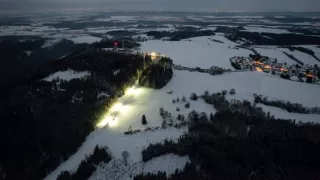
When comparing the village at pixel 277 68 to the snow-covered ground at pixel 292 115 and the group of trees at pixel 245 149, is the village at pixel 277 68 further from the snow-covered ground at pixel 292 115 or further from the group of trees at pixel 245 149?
the group of trees at pixel 245 149

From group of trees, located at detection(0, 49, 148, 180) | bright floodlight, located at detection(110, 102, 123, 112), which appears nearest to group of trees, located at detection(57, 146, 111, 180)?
group of trees, located at detection(0, 49, 148, 180)

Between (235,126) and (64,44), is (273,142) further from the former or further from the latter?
(64,44)

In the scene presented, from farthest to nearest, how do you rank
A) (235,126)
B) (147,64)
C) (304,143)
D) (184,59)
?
(184,59) < (147,64) < (235,126) < (304,143)

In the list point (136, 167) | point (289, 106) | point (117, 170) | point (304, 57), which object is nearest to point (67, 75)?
point (117, 170)

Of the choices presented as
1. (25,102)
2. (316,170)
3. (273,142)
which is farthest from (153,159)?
(25,102)

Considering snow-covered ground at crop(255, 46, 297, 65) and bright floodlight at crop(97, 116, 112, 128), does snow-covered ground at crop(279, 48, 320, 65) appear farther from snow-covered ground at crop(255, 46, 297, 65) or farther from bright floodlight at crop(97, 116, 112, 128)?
bright floodlight at crop(97, 116, 112, 128)

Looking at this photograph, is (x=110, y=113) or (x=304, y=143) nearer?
(x=304, y=143)

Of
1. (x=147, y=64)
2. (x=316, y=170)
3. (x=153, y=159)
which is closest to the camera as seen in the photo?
(x=316, y=170)

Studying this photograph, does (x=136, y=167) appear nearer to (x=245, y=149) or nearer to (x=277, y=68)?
(x=245, y=149)
